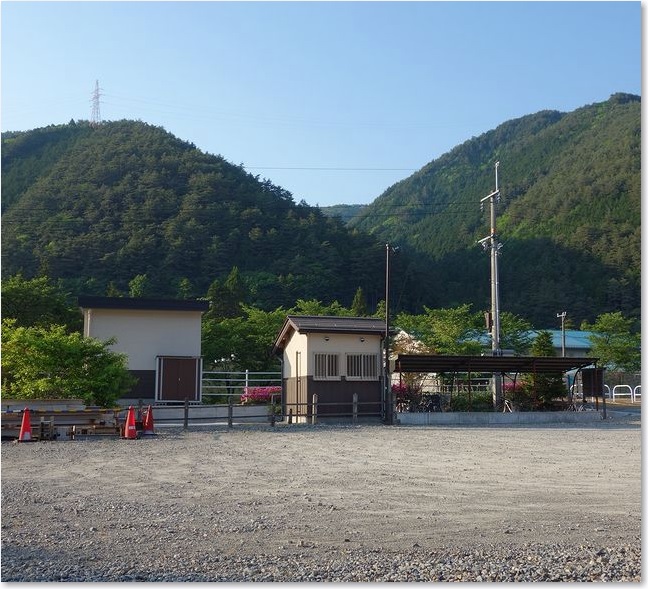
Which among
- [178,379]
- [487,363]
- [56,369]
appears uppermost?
[487,363]

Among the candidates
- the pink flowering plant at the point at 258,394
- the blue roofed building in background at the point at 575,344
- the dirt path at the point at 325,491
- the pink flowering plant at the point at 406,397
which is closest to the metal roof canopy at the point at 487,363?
the pink flowering plant at the point at 406,397

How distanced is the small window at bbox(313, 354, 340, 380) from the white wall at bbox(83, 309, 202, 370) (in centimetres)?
593

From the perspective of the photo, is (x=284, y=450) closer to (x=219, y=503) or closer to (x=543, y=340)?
(x=219, y=503)

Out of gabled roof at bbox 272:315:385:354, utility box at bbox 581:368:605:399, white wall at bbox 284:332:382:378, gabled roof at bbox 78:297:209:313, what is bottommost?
utility box at bbox 581:368:605:399

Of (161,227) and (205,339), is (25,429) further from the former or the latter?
(161,227)

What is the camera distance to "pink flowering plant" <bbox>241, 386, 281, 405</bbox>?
28.8m

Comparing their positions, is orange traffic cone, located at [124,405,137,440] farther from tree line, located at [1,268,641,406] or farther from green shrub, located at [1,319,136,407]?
tree line, located at [1,268,641,406]

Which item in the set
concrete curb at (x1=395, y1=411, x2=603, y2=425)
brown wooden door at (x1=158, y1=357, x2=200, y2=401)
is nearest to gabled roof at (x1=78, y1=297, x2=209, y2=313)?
brown wooden door at (x1=158, y1=357, x2=200, y2=401)

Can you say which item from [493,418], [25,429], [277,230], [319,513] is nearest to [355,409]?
[493,418]

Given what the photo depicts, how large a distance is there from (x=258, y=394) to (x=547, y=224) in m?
43.8

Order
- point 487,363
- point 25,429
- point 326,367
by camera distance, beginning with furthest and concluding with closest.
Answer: point 487,363
point 326,367
point 25,429

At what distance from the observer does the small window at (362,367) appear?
2488 cm

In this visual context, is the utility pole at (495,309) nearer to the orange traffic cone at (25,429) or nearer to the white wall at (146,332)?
the white wall at (146,332)

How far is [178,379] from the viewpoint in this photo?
91.2 ft
